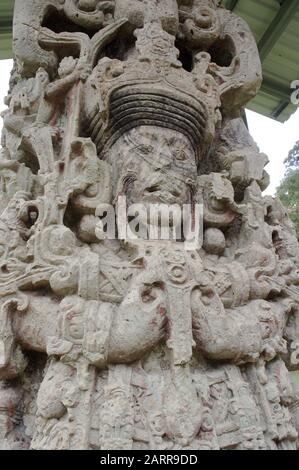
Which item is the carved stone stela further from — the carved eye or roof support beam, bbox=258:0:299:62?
roof support beam, bbox=258:0:299:62

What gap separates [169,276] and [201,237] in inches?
17.9

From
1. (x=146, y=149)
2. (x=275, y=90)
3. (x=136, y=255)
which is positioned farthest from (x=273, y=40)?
(x=136, y=255)

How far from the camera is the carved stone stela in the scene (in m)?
1.71

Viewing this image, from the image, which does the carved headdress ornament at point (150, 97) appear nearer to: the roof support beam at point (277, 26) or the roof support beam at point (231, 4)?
the roof support beam at point (277, 26)

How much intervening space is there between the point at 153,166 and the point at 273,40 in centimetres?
371

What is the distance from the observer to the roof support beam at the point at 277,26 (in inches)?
187

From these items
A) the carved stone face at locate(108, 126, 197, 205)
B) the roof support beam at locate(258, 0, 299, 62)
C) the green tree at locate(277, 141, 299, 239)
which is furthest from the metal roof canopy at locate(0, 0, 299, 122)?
the carved stone face at locate(108, 126, 197, 205)

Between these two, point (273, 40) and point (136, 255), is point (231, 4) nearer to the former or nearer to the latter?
point (273, 40)

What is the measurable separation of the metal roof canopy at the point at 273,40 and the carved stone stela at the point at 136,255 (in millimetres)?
2352

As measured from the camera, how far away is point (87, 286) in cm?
183

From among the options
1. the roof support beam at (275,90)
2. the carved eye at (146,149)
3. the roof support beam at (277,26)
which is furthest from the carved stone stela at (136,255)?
the roof support beam at (275,90)
